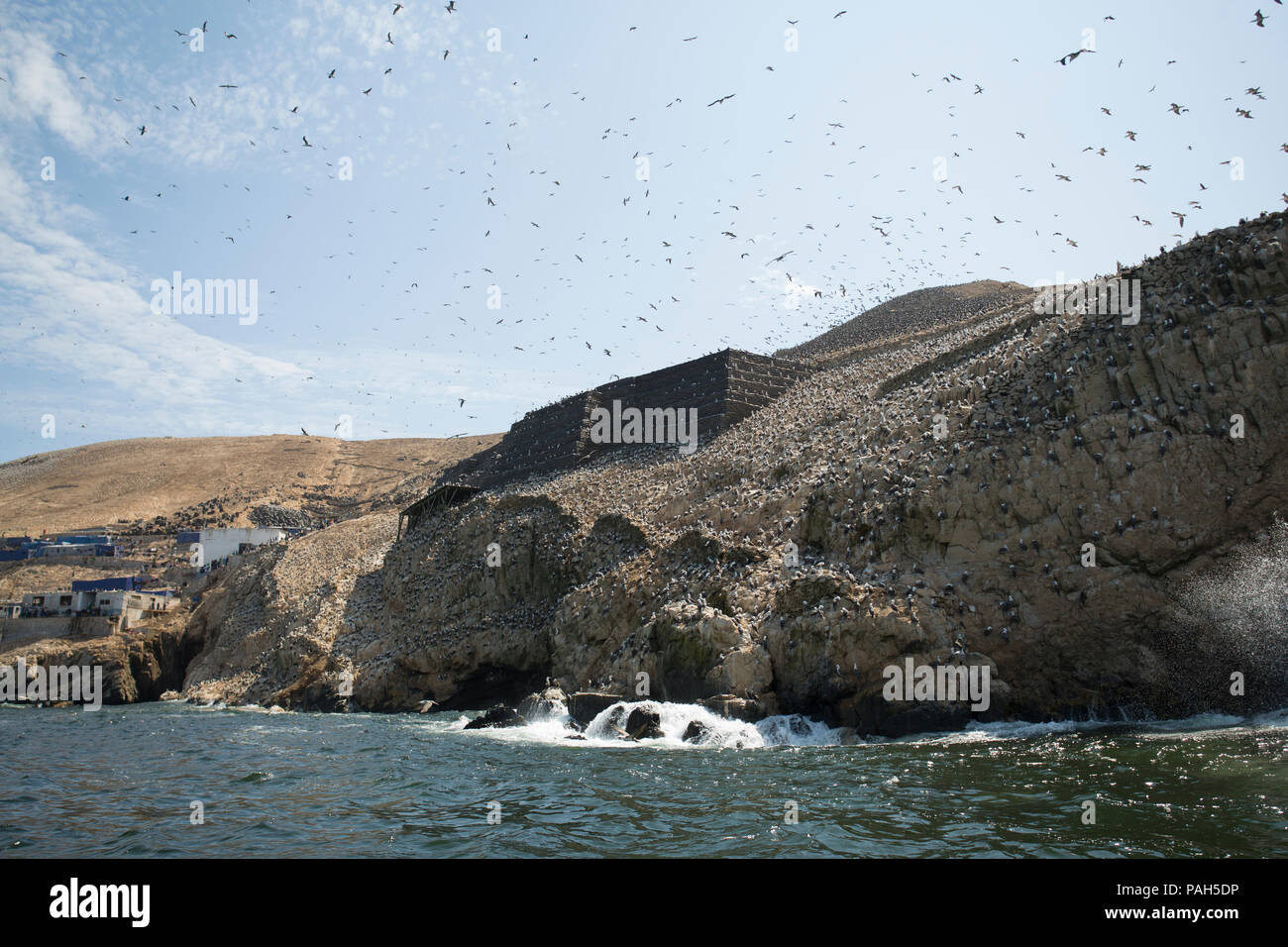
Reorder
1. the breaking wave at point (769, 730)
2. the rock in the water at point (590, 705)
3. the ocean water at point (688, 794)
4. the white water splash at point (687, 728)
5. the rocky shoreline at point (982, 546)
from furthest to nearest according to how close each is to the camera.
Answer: the rock in the water at point (590, 705) < the rocky shoreline at point (982, 546) < the white water splash at point (687, 728) < the breaking wave at point (769, 730) < the ocean water at point (688, 794)

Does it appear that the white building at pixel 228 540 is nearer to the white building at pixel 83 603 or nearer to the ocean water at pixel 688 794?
the white building at pixel 83 603

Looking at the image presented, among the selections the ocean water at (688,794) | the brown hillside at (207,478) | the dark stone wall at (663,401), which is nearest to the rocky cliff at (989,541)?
the ocean water at (688,794)

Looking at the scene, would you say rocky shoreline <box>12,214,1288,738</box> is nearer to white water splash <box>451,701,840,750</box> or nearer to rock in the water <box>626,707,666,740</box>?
rock in the water <box>626,707,666,740</box>

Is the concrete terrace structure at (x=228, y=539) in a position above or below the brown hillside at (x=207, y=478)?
below

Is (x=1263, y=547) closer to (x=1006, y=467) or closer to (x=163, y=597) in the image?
(x=1006, y=467)

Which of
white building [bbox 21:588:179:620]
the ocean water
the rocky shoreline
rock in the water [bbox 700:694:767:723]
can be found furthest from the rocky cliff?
white building [bbox 21:588:179:620]

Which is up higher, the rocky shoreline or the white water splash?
the rocky shoreline

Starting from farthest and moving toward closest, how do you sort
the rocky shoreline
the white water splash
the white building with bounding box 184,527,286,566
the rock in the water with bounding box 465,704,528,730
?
1. the white building with bounding box 184,527,286,566
2. the rock in the water with bounding box 465,704,528,730
3. the rocky shoreline
4. the white water splash
